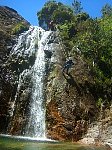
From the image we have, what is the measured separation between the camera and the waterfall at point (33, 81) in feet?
100

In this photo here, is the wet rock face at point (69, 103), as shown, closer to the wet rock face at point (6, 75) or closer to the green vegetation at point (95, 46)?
the green vegetation at point (95, 46)

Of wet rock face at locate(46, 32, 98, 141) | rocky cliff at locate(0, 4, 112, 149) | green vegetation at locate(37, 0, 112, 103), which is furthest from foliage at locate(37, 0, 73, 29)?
wet rock face at locate(46, 32, 98, 141)

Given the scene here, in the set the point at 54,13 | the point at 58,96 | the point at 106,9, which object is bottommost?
the point at 58,96

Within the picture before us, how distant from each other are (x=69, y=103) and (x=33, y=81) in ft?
17.8

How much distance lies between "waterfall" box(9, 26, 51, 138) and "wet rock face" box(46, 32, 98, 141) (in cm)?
101

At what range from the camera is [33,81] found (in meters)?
33.9

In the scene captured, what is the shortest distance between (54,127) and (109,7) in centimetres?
4094

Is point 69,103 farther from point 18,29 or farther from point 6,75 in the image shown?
point 18,29

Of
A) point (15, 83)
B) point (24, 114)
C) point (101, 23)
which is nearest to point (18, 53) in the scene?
point (15, 83)

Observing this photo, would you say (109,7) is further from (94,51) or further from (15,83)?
(15,83)

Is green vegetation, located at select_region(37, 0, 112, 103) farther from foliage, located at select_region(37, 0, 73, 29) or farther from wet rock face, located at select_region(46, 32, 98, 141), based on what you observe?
foliage, located at select_region(37, 0, 73, 29)

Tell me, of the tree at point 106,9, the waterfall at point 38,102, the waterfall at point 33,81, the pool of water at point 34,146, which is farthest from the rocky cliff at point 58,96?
the tree at point 106,9

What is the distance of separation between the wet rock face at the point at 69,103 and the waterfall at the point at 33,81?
1.01 meters

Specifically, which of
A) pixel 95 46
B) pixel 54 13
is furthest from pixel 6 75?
pixel 54 13
